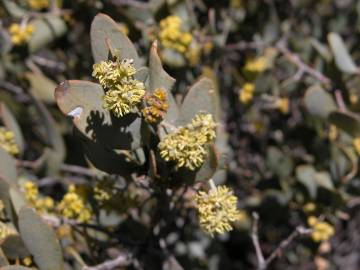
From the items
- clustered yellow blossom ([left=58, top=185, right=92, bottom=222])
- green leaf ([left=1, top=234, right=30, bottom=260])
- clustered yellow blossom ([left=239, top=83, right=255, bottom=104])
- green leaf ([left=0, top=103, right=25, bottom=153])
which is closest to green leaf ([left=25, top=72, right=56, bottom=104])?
green leaf ([left=0, top=103, right=25, bottom=153])

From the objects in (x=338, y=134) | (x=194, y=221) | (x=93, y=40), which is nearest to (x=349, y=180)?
Answer: (x=338, y=134)

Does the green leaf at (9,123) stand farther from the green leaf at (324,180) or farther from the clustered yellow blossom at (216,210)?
the green leaf at (324,180)

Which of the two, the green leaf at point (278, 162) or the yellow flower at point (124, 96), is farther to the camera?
the green leaf at point (278, 162)

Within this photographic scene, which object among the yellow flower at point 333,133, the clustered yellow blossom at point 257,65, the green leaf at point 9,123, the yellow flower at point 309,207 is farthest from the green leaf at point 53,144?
the yellow flower at point 333,133

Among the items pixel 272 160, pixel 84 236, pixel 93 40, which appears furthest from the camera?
pixel 272 160

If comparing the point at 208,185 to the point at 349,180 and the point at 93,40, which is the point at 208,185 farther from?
the point at 349,180

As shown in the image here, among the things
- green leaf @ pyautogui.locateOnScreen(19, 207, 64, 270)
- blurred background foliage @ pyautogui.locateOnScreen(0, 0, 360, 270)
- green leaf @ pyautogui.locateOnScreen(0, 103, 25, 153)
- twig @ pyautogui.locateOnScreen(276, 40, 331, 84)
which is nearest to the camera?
green leaf @ pyautogui.locateOnScreen(19, 207, 64, 270)

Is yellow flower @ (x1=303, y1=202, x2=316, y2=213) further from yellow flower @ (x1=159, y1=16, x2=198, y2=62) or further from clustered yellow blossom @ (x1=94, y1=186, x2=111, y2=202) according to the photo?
clustered yellow blossom @ (x1=94, y1=186, x2=111, y2=202)
